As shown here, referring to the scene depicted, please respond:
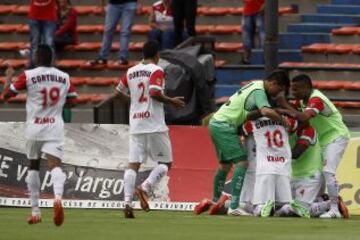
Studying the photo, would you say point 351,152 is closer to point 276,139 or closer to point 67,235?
point 276,139

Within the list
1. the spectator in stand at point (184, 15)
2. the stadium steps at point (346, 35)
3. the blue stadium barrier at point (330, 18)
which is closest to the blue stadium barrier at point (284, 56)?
the stadium steps at point (346, 35)

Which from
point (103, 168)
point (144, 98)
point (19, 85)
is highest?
point (19, 85)

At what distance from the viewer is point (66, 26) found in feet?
96.1

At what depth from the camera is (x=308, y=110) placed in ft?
63.6

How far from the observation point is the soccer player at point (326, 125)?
19.5 meters

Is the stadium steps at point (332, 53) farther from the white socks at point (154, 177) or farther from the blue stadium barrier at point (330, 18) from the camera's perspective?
the white socks at point (154, 177)

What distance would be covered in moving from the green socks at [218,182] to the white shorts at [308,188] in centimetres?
94

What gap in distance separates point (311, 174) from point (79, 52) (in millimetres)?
10996

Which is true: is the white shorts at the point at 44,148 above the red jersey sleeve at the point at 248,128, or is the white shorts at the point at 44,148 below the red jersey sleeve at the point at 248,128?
above

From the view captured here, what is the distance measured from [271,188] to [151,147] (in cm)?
156

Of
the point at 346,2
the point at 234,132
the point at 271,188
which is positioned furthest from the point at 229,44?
the point at 271,188

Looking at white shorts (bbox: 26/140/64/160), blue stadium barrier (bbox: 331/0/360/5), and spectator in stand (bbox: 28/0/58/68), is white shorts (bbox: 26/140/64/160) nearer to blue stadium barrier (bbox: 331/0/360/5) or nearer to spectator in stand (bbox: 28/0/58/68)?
spectator in stand (bbox: 28/0/58/68)

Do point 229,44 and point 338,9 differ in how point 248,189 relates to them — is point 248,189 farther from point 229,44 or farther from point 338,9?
point 338,9

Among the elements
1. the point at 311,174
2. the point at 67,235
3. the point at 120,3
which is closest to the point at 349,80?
the point at 120,3
